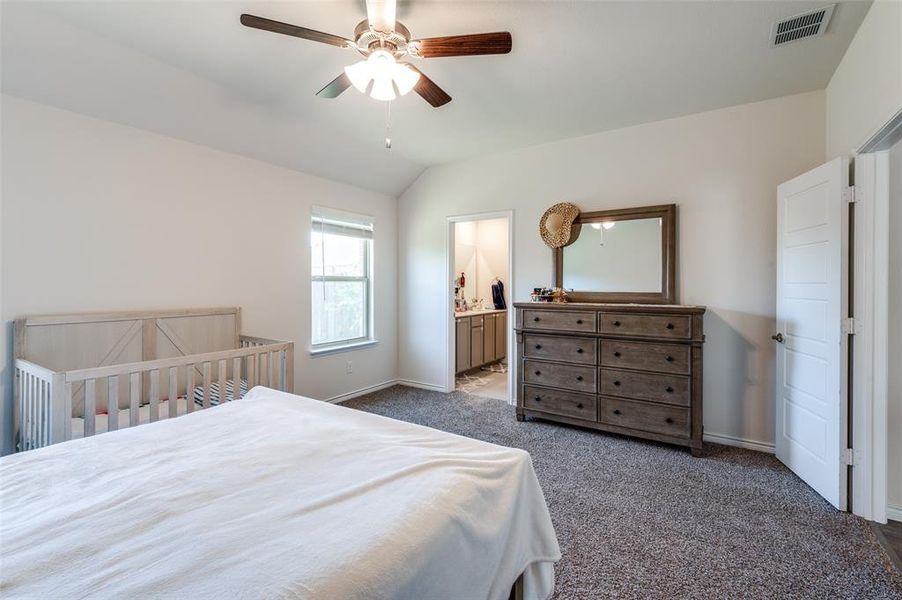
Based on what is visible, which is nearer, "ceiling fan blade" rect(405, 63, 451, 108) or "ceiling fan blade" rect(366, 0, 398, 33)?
"ceiling fan blade" rect(366, 0, 398, 33)

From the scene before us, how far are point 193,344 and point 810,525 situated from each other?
4152 mm

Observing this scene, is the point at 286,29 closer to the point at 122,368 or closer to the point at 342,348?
the point at 122,368

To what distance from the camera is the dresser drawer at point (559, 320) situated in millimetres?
3279

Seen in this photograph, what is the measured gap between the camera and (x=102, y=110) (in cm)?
→ 257

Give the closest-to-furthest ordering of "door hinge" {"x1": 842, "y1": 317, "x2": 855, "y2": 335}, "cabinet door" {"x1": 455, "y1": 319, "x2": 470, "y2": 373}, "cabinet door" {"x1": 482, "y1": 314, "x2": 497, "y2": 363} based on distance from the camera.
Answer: "door hinge" {"x1": 842, "y1": 317, "x2": 855, "y2": 335} → "cabinet door" {"x1": 455, "y1": 319, "x2": 470, "y2": 373} → "cabinet door" {"x1": 482, "y1": 314, "x2": 497, "y2": 363}

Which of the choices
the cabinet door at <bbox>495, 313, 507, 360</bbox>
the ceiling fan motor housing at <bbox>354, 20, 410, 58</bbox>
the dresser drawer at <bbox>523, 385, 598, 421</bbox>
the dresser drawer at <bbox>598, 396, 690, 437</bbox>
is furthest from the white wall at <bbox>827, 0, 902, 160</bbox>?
the cabinet door at <bbox>495, 313, 507, 360</bbox>

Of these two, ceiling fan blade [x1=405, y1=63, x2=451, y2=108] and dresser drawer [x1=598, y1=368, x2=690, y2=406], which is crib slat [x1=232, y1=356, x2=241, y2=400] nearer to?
ceiling fan blade [x1=405, y1=63, x2=451, y2=108]

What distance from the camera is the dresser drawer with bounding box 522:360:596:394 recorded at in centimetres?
329

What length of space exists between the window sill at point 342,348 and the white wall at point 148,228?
74 mm

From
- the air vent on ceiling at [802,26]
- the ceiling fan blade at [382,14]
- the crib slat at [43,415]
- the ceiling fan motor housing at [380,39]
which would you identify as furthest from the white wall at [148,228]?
the air vent on ceiling at [802,26]

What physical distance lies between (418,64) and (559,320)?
2.26 m

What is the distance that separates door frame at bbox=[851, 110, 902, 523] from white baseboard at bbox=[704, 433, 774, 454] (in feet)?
2.86

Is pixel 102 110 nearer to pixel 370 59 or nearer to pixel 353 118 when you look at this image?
pixel 353 118

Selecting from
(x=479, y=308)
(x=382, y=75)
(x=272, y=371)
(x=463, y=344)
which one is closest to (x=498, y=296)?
(x=479, y=308)
